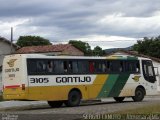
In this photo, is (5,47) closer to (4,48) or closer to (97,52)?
(4,48)

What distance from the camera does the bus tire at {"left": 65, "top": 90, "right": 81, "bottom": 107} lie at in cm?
3080

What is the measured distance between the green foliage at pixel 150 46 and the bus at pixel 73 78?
47.9 meters

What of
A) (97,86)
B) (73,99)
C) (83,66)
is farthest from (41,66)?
(97,86)

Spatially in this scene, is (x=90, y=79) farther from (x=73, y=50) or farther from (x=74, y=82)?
(x=73, y=50)

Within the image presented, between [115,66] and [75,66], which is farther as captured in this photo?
[115,66]

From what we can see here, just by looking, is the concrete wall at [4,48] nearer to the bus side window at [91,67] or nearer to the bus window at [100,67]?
the bus window at [100,67]

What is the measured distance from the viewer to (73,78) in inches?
1223

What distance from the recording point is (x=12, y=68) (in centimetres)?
Result: 2930

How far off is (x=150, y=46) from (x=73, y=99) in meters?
54.9

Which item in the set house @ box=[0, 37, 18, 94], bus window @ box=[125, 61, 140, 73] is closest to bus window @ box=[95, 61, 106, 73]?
bus window @ box=[125, 61, 140, 73]

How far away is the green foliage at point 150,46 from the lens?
3299 inches

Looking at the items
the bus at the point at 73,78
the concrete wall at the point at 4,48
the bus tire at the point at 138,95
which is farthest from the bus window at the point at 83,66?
the concrete wall at the point at 4,48

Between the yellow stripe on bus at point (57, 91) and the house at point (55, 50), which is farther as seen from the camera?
the house at point (55, 50)

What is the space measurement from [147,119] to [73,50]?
53.5 m
